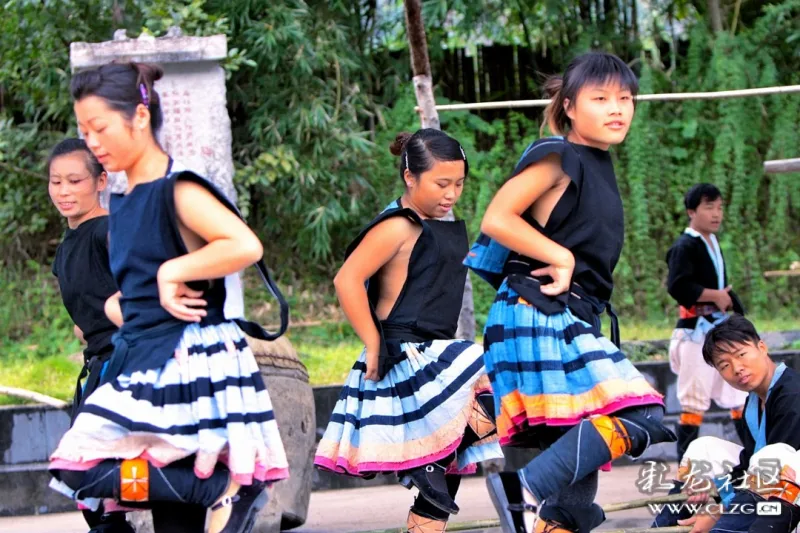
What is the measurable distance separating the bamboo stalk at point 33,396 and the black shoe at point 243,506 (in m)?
3.58

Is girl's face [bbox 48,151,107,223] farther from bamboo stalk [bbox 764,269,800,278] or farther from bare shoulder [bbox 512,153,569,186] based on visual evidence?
bamboo stalk [bbox 764,269,800,278]

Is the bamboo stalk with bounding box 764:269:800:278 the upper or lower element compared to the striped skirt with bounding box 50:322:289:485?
lower

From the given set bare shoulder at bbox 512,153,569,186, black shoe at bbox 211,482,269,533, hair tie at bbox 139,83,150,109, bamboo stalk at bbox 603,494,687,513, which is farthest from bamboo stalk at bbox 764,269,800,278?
hair tie at bbox 139,83,150,109

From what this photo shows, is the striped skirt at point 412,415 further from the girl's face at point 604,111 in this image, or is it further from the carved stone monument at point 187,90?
the carved stone monument at point 187,90

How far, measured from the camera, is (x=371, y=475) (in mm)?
4082

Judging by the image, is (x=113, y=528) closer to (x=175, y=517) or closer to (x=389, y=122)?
(x=175, y=517)

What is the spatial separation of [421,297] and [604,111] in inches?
37.3

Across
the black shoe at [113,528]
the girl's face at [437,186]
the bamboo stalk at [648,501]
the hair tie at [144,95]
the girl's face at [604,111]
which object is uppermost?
the hair tie at [144,95]

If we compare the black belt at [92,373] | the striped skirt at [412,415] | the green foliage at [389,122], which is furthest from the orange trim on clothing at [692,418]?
the green foliage at [389,122]

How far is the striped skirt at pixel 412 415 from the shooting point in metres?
3.96

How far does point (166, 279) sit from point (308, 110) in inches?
266

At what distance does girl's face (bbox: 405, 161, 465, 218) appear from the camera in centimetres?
412

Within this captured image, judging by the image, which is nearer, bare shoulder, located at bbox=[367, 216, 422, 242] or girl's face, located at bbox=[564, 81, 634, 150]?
girl's face, located at bbox=[564, 81, 634, 150]

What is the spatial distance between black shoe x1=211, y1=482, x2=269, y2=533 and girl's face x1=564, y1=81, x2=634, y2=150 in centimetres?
143
